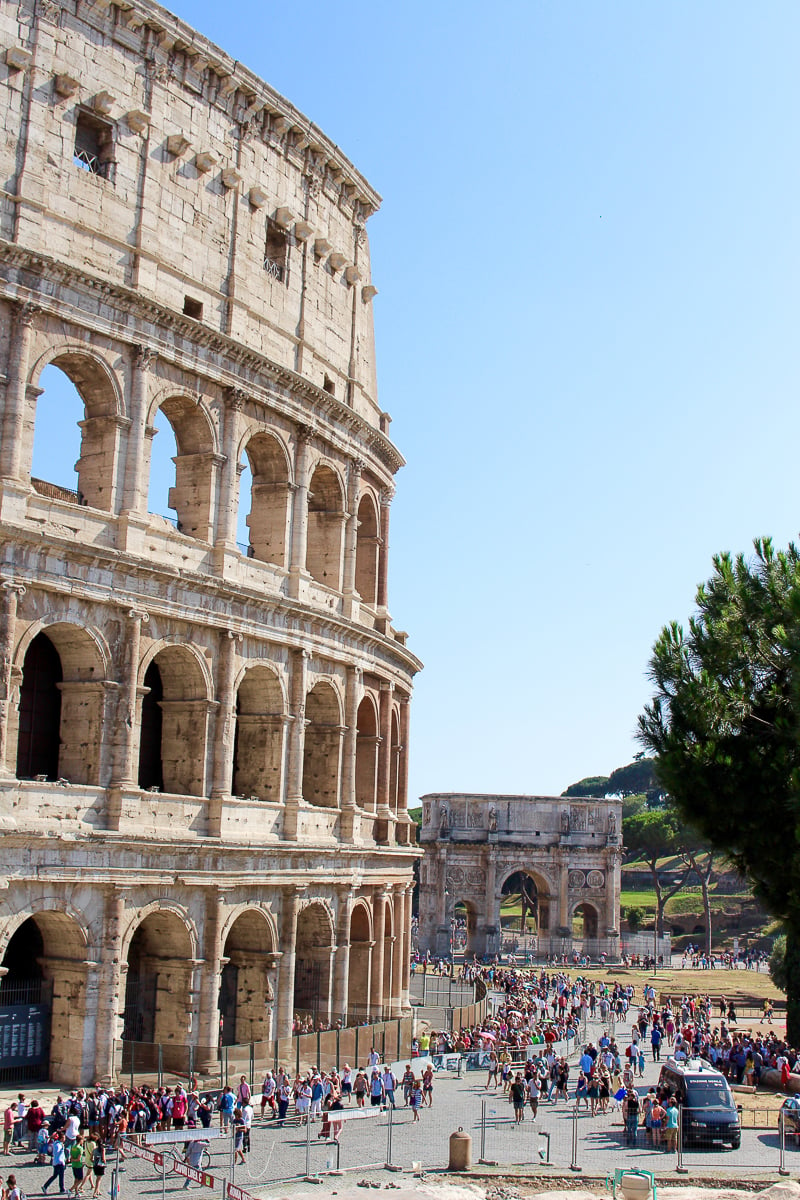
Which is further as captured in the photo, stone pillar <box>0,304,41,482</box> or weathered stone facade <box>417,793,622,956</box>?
weathered stone facade <box>417,793,622,956</box>

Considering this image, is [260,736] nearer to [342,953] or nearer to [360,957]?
[342,953]

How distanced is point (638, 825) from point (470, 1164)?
62.9m

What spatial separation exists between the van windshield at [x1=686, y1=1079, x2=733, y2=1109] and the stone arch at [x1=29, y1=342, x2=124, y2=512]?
1373 cm

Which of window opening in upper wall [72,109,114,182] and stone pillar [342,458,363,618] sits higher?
window opening in upper wall [72,109,114,182]

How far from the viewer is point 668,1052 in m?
31.8

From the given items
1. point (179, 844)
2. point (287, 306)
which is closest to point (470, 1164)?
point (179, 844)

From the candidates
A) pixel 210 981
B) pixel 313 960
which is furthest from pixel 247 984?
pixel 313 960

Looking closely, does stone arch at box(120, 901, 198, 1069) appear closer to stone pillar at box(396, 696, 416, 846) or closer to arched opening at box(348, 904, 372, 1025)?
arched opening at box(348, 904, 372, 1025)

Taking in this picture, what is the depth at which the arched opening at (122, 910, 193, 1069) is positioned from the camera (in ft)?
72.6

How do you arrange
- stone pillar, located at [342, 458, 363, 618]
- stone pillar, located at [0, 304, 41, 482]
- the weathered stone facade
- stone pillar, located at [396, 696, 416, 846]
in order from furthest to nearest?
the weathered stone facade, stone pillar, located at [396, 696, 416, 846], stone pillar, located at [342, 458, 363, 618], stone pillar, located at [0, 304, 41, 482]

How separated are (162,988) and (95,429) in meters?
9.98

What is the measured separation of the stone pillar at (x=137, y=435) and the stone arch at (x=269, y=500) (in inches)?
146

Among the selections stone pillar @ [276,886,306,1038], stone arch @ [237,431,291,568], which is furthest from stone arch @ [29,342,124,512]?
stone pillar @ [276,886,306,1038]

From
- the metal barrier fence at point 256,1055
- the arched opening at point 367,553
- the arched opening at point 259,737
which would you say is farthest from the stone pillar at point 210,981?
the arched opening at point 367,553
